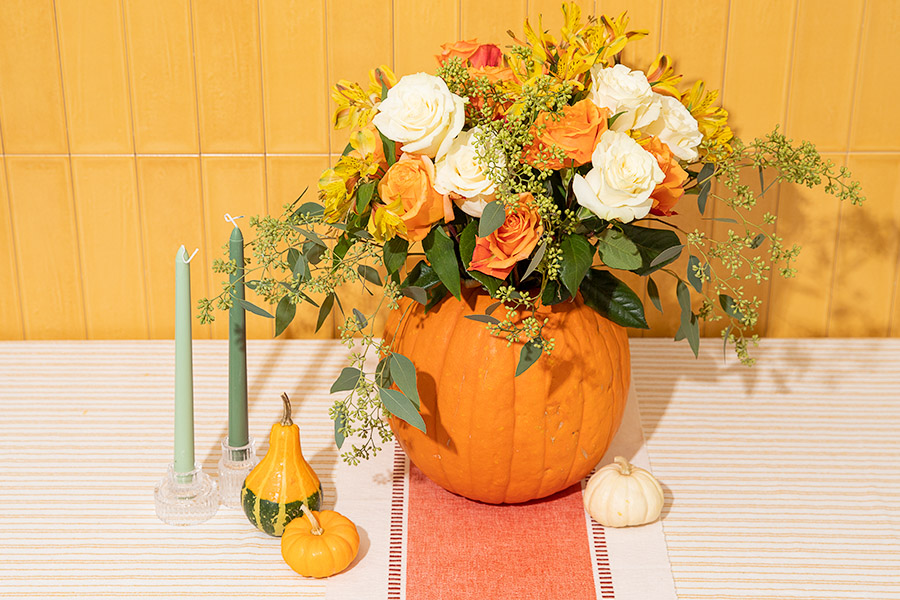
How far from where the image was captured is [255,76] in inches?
50.6

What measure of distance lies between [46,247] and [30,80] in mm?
253

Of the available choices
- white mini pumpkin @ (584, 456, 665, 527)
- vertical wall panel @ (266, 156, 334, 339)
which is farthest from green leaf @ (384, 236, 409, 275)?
vertical wall panel @ (266, 156, 334, 339)

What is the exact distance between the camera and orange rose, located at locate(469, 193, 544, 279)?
2.58 ft

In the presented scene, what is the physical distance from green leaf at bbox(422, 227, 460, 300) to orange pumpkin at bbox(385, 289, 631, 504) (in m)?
0.07

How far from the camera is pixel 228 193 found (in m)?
1.33

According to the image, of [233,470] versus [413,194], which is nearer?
[413,194]

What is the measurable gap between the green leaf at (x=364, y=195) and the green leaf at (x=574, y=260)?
0.19m

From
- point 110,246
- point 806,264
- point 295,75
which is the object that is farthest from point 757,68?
point 110,246

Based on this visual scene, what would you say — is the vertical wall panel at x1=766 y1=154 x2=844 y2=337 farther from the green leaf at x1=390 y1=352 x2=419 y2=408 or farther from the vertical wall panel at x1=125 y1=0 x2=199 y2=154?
the vertical wall panel at x1=125 y1=0 x2=199 y2=154

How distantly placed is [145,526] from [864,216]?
1.12 metres

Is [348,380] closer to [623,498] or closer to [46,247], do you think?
[623,498]

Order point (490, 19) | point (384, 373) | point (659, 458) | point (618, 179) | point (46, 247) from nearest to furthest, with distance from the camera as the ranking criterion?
1. point (618, 179)
2. point (384, 373)
3. point (659, 458)
4. point (490, 19)
5. point (46, 247)

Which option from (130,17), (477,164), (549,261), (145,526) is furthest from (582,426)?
(130,17)

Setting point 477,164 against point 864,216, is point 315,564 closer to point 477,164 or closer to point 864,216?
point 477,164
